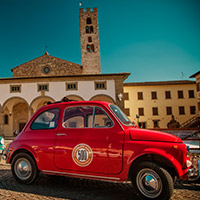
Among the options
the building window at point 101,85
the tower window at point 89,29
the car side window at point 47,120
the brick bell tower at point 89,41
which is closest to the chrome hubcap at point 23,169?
the car side window at point 47,120

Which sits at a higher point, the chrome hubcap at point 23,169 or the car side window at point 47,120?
the car side window at point 47,120

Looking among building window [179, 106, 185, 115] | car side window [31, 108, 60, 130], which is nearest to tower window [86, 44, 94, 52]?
building window [179, 106, 185, 115]

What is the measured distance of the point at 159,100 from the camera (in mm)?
31797

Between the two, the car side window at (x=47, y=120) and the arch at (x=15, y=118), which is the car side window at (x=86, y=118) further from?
the arch at (x=15, y=118)

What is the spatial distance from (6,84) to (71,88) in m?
7.68

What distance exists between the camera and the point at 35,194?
11.1 ft

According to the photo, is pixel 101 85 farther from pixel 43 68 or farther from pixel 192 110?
pixel 192 110

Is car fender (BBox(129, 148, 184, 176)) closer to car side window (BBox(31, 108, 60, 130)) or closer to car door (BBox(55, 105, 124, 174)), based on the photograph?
car door (BBox(55, 105, 124, 174))

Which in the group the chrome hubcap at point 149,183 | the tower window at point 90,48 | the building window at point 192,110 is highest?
the tower window at point 90,48

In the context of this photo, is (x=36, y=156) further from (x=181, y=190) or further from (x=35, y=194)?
(x=181, y=190)

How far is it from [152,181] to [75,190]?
1.53 meters

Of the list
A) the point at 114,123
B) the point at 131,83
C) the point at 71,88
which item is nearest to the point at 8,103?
the point at 71,88

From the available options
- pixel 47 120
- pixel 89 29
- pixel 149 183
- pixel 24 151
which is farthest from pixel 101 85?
pixel 149 183

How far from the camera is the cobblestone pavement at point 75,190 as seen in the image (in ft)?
10.6
